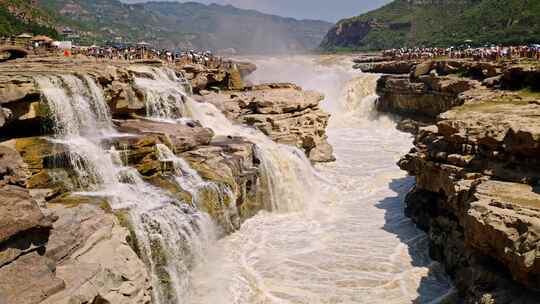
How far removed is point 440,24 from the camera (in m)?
96.5

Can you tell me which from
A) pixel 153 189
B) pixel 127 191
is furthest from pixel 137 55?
pixel 127 191

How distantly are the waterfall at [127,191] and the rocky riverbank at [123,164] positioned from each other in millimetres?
234

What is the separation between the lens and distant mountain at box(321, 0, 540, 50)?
209 feet

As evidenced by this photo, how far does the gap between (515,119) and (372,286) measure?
17.7 ft

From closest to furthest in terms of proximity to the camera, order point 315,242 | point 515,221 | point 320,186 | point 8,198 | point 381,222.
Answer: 1. point 8,198
2. point 515,221
3. point 315,242
4. point 381,222
5. point 320,186

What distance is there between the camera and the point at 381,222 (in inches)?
695

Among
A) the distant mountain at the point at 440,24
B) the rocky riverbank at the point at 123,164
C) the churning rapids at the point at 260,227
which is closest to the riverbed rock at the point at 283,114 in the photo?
the rocky riverbank at the point at 123,164

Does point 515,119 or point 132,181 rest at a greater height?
point 515,119

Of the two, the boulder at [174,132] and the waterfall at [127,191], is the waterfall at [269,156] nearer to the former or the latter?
the boulder at [174,132]

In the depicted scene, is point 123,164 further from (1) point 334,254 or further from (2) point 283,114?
(2) point 283,114

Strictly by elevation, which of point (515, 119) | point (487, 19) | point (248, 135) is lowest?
point (248, 135)

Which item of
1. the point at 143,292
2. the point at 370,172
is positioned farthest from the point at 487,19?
the point at 143,292

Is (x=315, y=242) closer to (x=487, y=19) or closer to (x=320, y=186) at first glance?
(x=320, y=186)

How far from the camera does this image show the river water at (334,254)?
1247 cm
